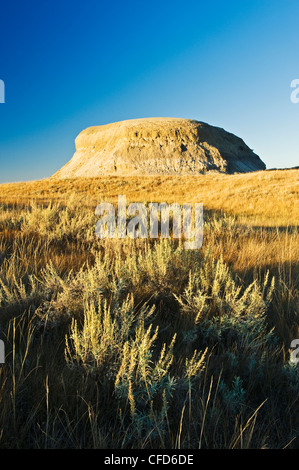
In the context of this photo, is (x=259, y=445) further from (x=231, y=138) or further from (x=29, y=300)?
(x=231, y=138)

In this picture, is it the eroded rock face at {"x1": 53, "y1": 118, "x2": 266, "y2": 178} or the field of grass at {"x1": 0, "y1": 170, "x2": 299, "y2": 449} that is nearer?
the field of grass at {"x1": 0, "y1": 170, "x2": 299, "y2": 449}

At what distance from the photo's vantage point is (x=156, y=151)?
6531 centimetres

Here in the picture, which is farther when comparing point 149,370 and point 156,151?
point 156,151

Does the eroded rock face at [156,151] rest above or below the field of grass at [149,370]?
above

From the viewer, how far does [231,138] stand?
270ft

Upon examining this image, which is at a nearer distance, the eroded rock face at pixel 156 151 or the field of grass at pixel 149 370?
the field of grass at pixel 149 370

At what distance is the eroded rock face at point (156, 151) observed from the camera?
2453 inches

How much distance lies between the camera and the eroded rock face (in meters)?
62.3

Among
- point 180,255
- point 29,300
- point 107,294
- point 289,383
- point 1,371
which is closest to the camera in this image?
point 1,371

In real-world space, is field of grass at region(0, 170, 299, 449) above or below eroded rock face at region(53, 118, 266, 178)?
below

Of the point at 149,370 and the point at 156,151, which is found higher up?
the point at 156,151
